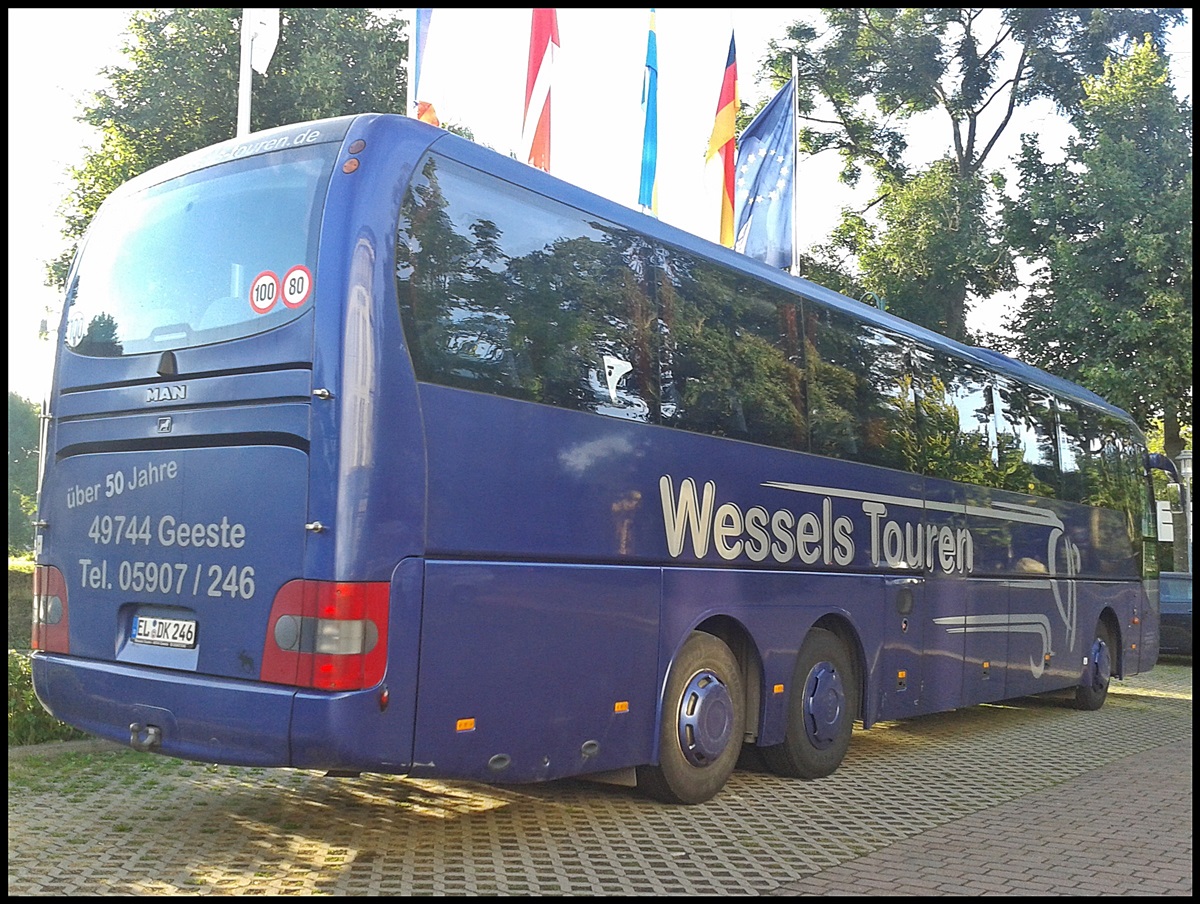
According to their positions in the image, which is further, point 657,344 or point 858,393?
point 858,393

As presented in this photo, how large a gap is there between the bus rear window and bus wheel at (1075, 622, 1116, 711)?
36.4ft

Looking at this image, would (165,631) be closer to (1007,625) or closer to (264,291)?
(264,291)

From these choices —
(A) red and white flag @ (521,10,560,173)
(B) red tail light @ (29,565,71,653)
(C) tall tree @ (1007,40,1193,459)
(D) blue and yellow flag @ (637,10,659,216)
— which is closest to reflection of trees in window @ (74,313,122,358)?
(B) red tail light @ (29,565,71,653)

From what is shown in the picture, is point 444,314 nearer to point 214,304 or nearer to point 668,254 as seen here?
point 214,304

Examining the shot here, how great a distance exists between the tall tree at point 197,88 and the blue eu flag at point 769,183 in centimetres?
556

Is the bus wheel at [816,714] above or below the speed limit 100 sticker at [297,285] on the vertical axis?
below

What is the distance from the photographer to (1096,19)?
28.7m

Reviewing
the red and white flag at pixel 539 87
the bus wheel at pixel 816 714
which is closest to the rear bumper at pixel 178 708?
the bus wheel at pixel 816 714

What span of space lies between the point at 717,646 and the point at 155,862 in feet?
11.6

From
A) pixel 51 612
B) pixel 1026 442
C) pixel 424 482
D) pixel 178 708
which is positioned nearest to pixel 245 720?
pixel 178 708

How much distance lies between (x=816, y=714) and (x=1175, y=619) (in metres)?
14.8

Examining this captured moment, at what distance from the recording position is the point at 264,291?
20.1 feet

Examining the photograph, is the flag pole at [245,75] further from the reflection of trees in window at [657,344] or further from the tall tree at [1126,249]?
the tall tree at [1126,249]

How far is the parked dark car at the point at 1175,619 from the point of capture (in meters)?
21.2
